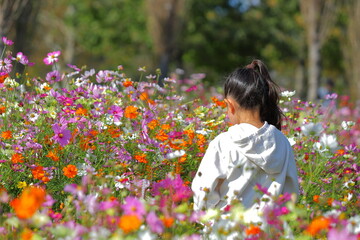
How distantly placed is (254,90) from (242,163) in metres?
0.34

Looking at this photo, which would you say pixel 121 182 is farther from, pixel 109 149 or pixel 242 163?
pixel 242 163

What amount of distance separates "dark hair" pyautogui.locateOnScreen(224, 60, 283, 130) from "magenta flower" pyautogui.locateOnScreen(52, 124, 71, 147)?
2.64 ft

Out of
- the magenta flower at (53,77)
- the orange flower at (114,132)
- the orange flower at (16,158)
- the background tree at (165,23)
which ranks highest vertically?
the background tree at (165,23)

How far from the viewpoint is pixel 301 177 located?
3.32m

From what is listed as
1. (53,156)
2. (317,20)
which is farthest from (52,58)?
(317,20)

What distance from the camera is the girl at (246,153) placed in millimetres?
2531

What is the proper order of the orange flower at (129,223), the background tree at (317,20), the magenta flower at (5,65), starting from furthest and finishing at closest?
the background tree at (317,20)
the magenta flower at (5,65)
the orange flower at (129,223)

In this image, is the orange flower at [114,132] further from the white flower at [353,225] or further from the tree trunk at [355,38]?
the tree trunk at [355,38]

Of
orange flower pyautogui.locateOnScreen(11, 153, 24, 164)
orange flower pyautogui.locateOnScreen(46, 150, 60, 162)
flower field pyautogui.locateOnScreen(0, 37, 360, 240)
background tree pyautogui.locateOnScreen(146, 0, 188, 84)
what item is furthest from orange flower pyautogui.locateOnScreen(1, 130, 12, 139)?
background tree pyautogui.locateOnScreen(146, 0, 188, 84)

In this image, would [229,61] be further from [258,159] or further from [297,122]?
[258,159]

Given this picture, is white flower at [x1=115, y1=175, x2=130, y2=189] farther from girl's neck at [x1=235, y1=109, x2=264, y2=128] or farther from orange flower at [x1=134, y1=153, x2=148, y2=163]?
girl's neck at [x1=235, y1=109, x2=264, y2=128]

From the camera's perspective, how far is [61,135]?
2787mm

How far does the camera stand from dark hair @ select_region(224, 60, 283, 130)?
2619 mm

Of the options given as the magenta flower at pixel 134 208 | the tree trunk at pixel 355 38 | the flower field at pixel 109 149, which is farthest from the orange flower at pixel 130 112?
the tree trunk at pixel 355 38
